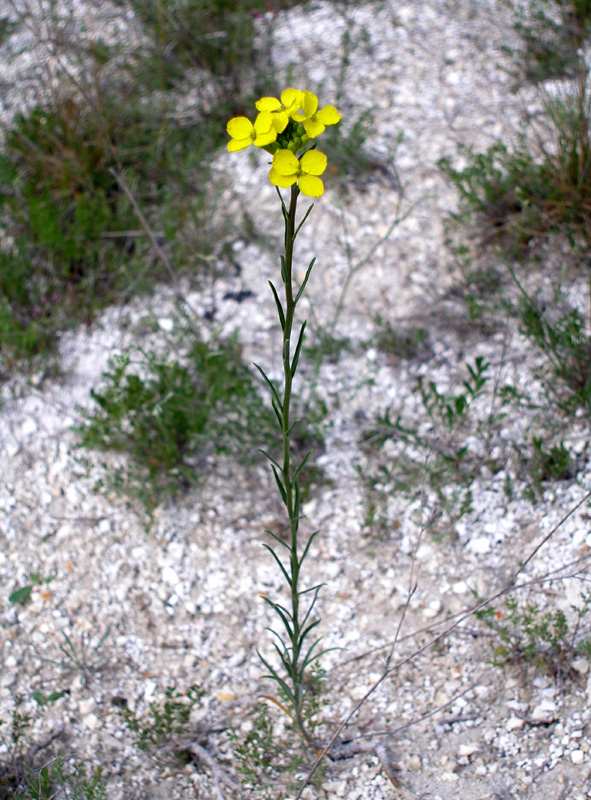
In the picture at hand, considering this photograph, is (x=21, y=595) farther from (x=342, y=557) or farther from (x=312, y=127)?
(x=312, y=127)

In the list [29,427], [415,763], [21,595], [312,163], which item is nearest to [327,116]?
[312,163]

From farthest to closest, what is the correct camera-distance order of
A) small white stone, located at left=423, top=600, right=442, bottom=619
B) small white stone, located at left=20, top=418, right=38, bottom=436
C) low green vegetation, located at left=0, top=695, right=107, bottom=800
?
1. small white stone, located at left=20, top=418, right=38, bottom=436
2. small white stone, located at left=423, top=600, right=442, bottom=619
3. low green vegetation, located at left=0, top=695, right=107, bottom=800

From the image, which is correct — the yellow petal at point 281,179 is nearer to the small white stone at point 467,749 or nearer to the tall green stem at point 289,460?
the tall green stem at point 289,460

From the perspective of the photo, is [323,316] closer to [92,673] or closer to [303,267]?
[303,267]

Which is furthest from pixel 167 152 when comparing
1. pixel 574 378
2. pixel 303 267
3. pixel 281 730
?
pixel 281 730

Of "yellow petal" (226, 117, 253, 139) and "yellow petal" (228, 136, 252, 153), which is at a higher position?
"yellow petal" (226, 117, 253, 139)

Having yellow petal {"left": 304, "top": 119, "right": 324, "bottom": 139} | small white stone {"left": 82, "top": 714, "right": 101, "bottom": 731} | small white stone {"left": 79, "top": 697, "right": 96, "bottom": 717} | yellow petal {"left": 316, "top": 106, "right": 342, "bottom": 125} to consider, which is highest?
yellow petal {"left": 316, "top": 106, "right": 342, "bottom": 125}

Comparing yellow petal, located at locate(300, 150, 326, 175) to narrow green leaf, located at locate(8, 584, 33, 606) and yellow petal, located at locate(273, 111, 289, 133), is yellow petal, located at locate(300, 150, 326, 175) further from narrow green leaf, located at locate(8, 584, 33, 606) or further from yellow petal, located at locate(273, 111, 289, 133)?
narrow green leaf, located at locate(8, 584, 33, 606)

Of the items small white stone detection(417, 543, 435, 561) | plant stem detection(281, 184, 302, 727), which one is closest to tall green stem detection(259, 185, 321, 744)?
plant stem detection(281, 184, 302, 727)

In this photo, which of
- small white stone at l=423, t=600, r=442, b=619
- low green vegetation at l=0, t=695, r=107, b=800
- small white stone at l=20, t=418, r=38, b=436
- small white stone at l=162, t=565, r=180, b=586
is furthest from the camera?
small white stone at l=20, t=418, r=38, b=436
